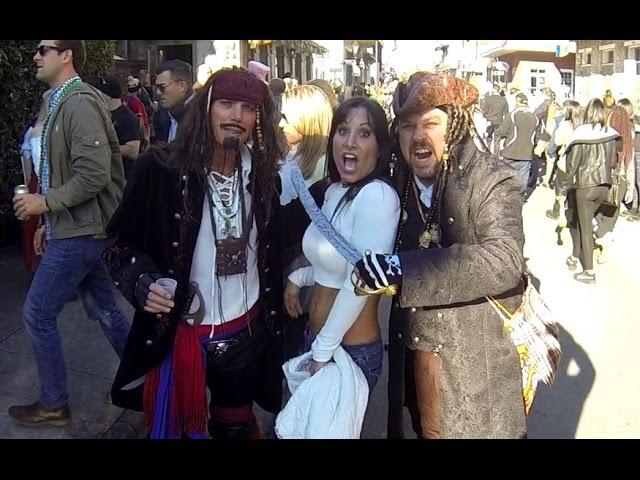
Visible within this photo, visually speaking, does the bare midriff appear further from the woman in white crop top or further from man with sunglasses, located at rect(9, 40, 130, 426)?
man with sunglasses, located at rect(9, 40, 130, 426)

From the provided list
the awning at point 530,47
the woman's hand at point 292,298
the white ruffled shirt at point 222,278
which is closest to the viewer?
the white ruffled shirt at point 222,278

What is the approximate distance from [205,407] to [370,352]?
750 millimetres

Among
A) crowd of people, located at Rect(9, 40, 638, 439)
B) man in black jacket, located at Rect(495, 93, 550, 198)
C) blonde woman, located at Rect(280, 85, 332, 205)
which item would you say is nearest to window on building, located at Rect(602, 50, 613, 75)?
man in black jacket, located at Rect(495, 93, 550, 198)

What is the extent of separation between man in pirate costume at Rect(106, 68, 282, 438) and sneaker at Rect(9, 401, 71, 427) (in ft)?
3.00

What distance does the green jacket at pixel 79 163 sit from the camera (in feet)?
9.68

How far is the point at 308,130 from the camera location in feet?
11.5

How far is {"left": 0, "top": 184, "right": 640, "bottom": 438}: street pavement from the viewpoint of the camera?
11.7ft

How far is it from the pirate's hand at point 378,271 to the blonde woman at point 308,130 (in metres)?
1.51

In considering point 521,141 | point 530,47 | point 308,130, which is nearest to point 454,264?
point 308,130

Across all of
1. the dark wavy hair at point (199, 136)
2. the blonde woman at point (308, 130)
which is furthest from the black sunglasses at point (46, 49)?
the blonde woman at point (308, 130)

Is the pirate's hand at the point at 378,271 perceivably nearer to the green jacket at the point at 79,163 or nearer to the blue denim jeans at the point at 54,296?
the green jacket at the point at 79,163

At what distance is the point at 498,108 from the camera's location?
13.5 m

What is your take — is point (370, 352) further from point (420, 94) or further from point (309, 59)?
point (309, 59)
